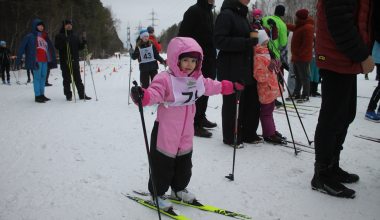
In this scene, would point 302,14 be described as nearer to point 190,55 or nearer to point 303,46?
point 303,46

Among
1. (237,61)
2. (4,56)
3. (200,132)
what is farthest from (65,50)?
(4,56)

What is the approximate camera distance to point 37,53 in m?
6.72

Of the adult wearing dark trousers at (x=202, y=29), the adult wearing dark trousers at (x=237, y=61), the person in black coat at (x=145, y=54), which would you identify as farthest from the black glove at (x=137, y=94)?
the person in black coat at (x=145, y=54)

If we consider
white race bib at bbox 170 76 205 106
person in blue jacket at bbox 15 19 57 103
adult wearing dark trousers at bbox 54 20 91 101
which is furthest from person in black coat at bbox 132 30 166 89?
white race bib at bbox 170 76 205 106

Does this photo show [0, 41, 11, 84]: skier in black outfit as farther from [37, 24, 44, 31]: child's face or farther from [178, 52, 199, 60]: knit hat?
[178, 52, 199, 60]: knit hat

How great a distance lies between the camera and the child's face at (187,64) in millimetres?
2070

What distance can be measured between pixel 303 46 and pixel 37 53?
7.29m

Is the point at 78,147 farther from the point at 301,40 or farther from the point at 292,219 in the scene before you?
the point at 301,40

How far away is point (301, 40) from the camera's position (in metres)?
6.25

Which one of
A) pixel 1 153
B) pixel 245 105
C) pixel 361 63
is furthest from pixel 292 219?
pixel 1 153

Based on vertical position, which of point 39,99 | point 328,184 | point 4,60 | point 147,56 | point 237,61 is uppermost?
point 4,60

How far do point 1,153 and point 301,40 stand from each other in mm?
6735

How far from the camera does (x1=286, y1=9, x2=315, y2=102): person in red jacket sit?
607cm

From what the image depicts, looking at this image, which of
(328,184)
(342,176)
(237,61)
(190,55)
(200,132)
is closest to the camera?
(190,55)
